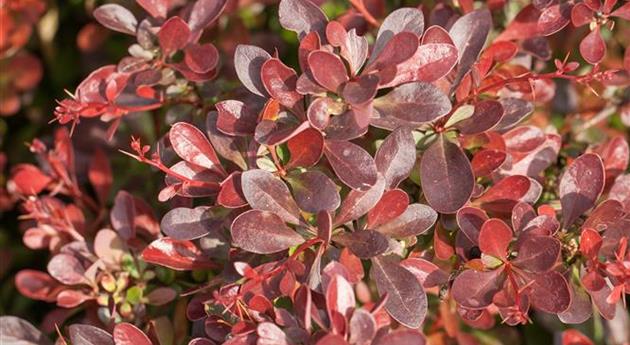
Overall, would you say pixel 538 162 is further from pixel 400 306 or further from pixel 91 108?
pixel 91 108

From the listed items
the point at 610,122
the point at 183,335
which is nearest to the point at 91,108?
the point at 183,335

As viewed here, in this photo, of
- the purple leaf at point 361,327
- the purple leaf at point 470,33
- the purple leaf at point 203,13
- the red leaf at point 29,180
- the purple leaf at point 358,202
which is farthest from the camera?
the red leaf at point 29,180

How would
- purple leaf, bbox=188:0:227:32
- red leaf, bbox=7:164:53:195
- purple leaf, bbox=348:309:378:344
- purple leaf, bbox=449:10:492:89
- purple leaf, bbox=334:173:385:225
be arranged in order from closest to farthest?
purple leaf, bbox=348:309:378:344 → purple leaf, bbox=334:173:385:225 → purple leaf, bbox=449:10:492:89 → purple leaf, bbox=188:0:227:32 → red leaf, bbox=7:164:53:195

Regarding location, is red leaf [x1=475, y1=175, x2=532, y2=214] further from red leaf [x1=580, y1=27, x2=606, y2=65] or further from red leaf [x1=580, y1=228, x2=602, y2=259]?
red leaf [x1=580, y1=27, x2=606, y2=65]

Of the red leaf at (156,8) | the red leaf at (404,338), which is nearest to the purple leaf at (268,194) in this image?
the red leaf at (404,338)

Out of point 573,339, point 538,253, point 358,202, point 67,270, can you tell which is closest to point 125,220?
point 67,270

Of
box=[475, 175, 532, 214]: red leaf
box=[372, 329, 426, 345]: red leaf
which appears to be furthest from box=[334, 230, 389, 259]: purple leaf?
box=[475, 175, 532, 214]: red leaf

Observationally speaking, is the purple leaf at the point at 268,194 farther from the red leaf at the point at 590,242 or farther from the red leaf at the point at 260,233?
the red leaf at the point at 590,242
